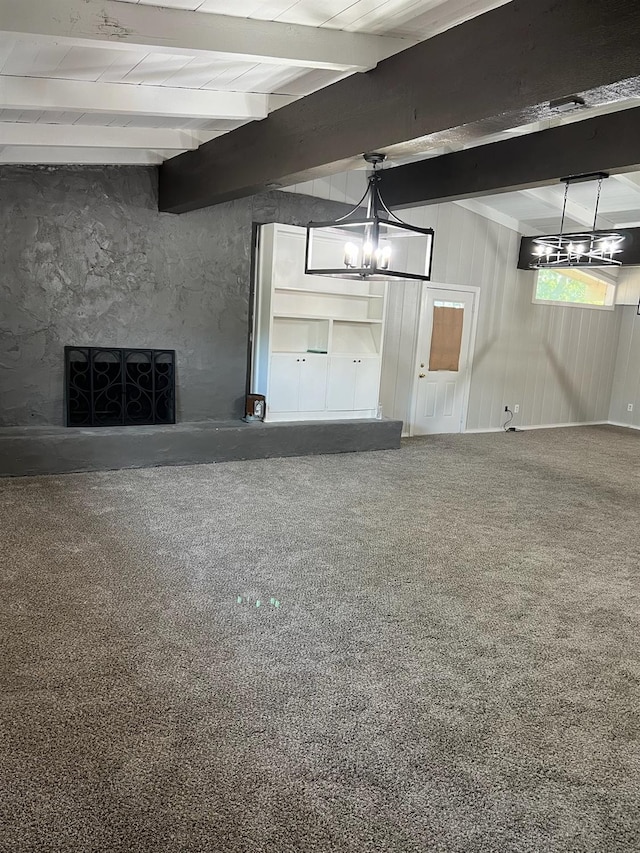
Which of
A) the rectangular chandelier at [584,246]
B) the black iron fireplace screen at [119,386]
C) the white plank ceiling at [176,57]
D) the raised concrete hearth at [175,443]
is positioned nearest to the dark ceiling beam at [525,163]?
the white plank ceiling at [176,57]

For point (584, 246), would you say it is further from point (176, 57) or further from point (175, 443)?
point (176, 57)

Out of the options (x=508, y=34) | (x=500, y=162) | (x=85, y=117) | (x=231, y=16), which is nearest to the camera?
(x=508, y=34)

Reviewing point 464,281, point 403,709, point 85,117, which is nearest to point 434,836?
point 403,709

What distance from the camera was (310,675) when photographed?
2646 mm

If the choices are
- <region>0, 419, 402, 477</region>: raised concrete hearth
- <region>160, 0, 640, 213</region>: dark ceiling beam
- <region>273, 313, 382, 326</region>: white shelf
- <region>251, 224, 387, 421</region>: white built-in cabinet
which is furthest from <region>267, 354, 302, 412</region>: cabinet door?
<region>160, 0, 640, 213</region>: dark ceiling beam

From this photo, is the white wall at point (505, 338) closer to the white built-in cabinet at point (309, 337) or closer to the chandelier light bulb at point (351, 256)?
the white built-in cabinet at point (309, 337)

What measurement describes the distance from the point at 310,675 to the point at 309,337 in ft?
15.3

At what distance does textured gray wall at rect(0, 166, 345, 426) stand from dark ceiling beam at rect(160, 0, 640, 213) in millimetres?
2017

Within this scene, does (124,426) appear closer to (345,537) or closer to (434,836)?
(345,537)

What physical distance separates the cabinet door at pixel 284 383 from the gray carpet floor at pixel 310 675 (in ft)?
5.37

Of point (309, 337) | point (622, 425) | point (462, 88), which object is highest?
point (462, 88)

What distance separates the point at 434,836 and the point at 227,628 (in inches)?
54.4

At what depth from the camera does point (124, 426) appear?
582cm

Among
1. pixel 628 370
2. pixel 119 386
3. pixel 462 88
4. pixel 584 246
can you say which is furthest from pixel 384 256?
pixel 628 370
